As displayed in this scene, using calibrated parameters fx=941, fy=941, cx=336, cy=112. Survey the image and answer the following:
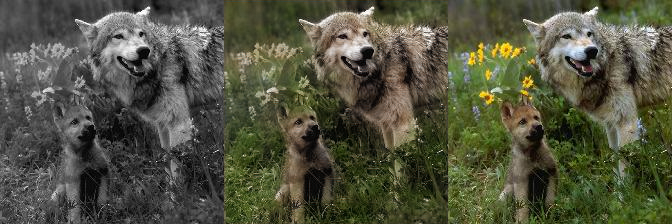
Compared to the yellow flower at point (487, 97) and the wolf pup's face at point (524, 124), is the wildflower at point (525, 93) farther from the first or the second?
the yellow flower at point (487, 97)

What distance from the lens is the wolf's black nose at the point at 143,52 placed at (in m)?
6.78

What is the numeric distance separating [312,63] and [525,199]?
5.83 ft

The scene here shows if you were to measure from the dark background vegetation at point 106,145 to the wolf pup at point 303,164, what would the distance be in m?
0.58

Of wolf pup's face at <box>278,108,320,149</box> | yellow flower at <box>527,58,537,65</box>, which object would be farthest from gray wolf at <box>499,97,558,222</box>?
wolf pup's face at <box>278,108,320,149</box>

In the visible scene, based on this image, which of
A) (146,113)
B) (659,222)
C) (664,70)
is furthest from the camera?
(146,113)

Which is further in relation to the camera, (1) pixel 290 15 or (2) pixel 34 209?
(2) pixel 34 209

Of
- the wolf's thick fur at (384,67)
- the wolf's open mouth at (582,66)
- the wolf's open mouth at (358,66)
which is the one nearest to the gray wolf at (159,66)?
the wolf's thick fur at (384,67)

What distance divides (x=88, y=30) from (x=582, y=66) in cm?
357

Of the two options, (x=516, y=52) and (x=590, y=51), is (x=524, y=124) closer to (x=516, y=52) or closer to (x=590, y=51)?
(x=516, y=52)

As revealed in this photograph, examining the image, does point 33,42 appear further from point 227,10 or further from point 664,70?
point 664,70

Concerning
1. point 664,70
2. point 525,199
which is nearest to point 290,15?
Result: point 525,199

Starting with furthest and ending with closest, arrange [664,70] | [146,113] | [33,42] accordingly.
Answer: [33,42]
[146,113]
[664,70]

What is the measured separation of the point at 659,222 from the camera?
5961 millimetres

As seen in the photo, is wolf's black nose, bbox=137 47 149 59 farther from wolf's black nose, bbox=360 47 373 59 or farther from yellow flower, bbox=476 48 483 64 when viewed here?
yellow flower, bbox=476 48 483 64
